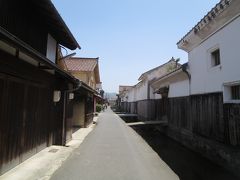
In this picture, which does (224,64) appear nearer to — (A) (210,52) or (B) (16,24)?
(A) (210,52)

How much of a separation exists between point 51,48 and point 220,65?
7.14 m

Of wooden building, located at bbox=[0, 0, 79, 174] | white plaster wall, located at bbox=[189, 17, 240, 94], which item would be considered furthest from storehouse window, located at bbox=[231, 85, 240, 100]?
wooden building, located at bbox=[0, 0, 79, 174]

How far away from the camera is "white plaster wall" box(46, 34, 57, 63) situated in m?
11.0

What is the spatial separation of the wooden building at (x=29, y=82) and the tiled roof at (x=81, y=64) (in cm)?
1545

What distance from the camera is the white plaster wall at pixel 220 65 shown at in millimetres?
8273

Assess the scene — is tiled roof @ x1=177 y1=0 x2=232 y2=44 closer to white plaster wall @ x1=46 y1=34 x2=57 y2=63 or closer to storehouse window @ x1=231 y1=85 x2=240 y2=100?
storehouse window @ x1=231 y1=85 x2=240 y2=100

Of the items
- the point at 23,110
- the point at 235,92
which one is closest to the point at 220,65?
the point at 235,92

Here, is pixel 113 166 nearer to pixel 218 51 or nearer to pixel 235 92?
pixel 235 92

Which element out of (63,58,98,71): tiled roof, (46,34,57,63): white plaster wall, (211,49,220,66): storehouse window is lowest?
(211,49,220,66): storehouse window

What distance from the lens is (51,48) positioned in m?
11.5

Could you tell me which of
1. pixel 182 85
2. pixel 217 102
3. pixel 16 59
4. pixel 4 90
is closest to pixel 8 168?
pixel 4 90

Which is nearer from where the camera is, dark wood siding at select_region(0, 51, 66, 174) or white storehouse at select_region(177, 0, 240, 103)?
dark wood siding at select_region(0, 51, 66, 174)

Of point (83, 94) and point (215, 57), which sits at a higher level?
point (215, 57)

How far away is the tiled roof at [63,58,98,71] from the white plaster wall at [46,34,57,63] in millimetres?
15129
